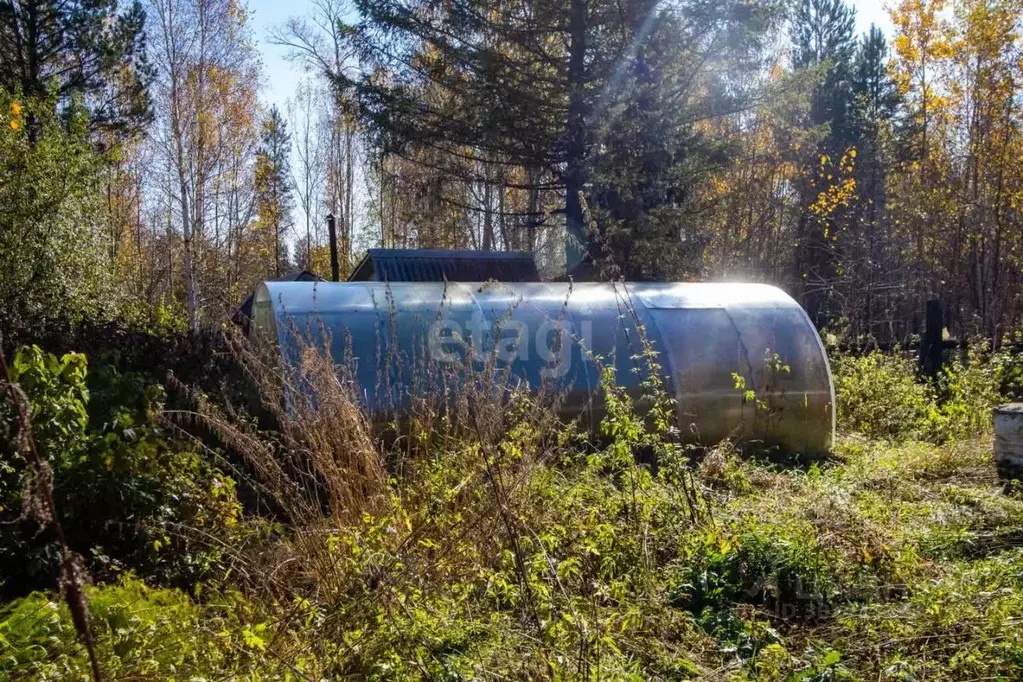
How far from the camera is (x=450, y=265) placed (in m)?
15.3

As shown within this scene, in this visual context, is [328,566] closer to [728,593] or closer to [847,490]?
[728,593]

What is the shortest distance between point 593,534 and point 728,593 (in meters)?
0.81

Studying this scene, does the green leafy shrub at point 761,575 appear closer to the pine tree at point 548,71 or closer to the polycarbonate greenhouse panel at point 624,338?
the polycarbonate greenhouse panel at point 624,338

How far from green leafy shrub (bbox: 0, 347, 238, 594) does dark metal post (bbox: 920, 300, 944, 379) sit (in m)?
10.9

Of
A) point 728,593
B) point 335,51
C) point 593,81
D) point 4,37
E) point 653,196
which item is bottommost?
point 728,593

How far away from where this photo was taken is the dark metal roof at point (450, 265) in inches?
600

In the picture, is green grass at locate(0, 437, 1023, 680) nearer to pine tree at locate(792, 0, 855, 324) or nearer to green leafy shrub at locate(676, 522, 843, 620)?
green leafy shrub at locate(676, 522, 843, 620)

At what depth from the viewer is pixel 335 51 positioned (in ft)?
99.3

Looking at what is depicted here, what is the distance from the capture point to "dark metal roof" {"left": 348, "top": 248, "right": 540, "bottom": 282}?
15.2 m

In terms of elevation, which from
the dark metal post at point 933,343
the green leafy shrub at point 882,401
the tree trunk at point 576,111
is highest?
the tree trunk at point 576,111

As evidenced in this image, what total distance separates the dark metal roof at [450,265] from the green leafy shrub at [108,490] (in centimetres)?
934

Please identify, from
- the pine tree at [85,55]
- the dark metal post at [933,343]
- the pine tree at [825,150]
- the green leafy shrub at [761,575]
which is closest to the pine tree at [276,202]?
the pine tree at [85,55]

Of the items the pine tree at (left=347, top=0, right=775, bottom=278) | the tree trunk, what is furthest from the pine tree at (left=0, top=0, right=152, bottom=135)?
the tree trunk

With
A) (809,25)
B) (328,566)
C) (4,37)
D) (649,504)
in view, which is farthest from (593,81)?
(809,25)
